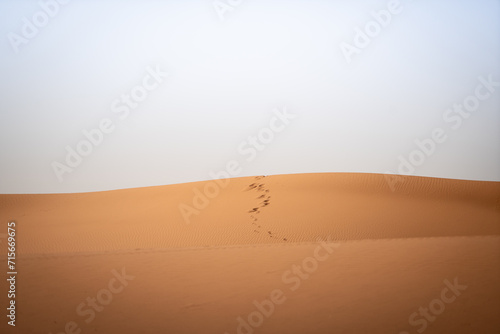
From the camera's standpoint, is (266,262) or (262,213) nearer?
(266,262)

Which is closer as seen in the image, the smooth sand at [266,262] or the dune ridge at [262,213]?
the smooth sand at [266,262]

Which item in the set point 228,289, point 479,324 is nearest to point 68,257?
point 228,289

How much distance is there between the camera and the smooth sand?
5.15m

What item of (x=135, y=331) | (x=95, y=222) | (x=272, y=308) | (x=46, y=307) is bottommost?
(x=272, y=308)

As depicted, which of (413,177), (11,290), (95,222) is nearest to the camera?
(11,290)

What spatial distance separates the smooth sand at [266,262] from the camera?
16.9ft

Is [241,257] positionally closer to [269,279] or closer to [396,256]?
[269,279]

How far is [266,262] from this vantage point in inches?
299

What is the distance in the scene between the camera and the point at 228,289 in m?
6.14

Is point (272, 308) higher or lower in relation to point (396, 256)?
higher

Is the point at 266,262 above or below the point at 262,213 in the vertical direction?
below

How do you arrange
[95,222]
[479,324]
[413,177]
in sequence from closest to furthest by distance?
[479,324], [95,222], [413,177]

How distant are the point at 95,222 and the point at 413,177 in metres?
13.2

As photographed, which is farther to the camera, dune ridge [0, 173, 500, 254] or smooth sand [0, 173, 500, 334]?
dune ridge [0, 173, 500, 254]
